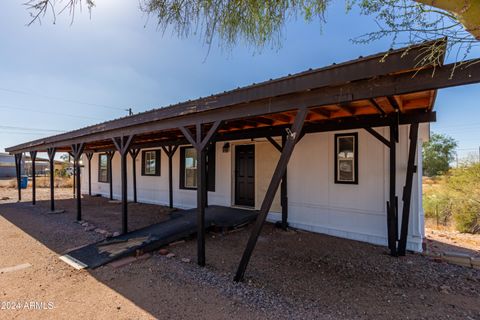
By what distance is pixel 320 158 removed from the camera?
5984mm

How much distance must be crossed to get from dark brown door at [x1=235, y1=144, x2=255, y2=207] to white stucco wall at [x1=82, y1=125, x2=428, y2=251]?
0.16m

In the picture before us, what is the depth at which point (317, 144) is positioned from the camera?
6035mm

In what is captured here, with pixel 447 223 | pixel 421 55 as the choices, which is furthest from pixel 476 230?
pixel 421 55

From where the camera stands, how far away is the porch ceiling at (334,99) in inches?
89.7

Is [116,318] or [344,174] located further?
[344,174]

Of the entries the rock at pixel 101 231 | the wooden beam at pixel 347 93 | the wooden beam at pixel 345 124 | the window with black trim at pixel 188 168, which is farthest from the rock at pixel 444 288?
the window with black trim at pixel 188 168

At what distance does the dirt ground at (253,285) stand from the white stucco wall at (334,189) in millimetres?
481

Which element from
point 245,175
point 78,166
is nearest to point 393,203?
point 245,175

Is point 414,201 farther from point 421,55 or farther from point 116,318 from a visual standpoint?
point 116,318

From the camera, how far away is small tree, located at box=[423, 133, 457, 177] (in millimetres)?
31703

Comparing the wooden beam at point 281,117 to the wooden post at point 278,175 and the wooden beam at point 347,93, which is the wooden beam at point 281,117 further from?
the wooden post at point 278,175

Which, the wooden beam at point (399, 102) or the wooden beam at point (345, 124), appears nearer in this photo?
the wooden beam at point (399, 102)

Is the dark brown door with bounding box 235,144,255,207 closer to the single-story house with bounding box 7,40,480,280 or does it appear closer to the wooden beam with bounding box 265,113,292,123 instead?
the single-story house with bounding box 7,40,480,280

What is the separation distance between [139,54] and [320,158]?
445 centimetres
